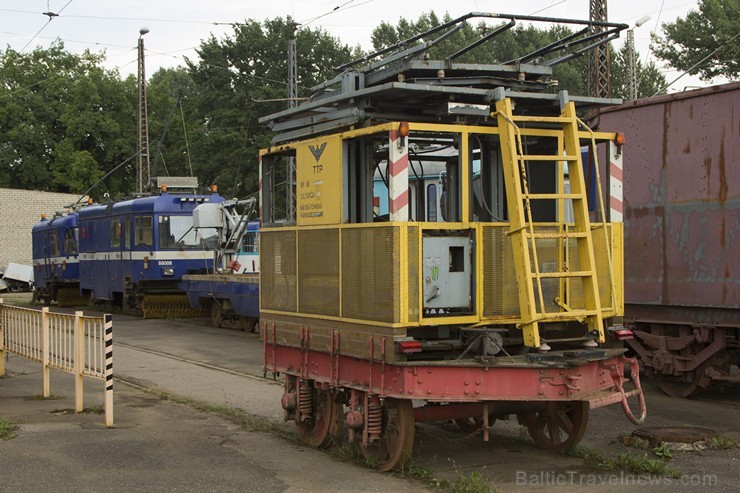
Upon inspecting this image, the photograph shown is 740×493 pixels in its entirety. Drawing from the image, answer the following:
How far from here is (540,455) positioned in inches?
352

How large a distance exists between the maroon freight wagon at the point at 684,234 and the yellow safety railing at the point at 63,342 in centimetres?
686

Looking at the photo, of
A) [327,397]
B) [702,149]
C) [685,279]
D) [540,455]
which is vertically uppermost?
[702,149]

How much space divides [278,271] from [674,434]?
4.09 meters

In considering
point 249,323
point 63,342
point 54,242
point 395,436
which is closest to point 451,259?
point 395,436

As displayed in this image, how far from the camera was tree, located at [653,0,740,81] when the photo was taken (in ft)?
140

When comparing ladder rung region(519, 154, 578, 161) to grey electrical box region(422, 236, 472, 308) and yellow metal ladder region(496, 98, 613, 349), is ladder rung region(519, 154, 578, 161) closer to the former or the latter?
yellow metal ladder region(496, 98, 613, 349)

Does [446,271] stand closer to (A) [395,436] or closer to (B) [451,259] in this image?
(B) [451,259]

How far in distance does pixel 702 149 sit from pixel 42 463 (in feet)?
28.1

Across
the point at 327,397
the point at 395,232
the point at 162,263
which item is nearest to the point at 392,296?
the point at 395,232

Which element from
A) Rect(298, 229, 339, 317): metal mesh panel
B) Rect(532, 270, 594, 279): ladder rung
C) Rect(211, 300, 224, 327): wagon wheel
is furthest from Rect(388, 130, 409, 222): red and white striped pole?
Rect(211, 300, 224, 327): wagon wheel

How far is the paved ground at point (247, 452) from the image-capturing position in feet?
25.7

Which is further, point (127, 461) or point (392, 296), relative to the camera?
point (127, 461)

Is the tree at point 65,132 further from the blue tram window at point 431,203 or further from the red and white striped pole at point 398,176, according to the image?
the red and white striped pole at point 398,176

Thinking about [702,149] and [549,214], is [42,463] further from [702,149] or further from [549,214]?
[702,149]
